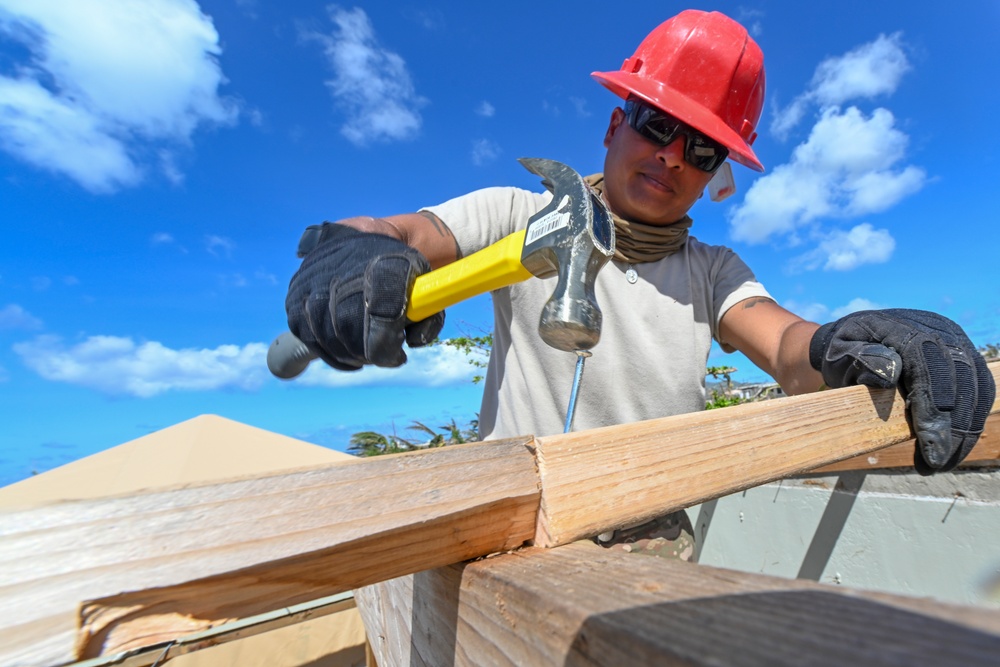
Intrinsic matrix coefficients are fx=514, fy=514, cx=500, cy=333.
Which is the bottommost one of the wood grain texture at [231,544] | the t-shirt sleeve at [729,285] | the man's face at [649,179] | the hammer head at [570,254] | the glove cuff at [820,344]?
the wood grain texture at [231,544]

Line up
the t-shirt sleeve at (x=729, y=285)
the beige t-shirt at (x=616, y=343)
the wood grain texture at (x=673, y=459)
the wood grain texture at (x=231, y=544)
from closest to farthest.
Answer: the wood grain texture at (x=231, y=544) < the wood grain texture at (x=673, y=459) < the beige t-shirt at (x=616, y=343) < the t-shirt sleeve at (x=729, y=285)

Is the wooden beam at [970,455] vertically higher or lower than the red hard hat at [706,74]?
lower

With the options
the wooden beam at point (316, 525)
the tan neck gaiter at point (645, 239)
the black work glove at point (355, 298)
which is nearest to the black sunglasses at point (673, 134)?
the tan neck gaiter at point (645, 239)

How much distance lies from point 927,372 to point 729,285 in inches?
42.4

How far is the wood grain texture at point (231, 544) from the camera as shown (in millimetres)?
504

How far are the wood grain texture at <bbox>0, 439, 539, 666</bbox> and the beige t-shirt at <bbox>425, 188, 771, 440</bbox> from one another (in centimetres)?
149

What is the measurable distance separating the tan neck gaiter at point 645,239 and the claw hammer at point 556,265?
0.87 m

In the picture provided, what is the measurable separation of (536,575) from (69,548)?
0.49 metres

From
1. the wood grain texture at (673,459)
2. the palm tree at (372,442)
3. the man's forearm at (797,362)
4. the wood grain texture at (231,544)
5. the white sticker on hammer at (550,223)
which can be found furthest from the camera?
the palm tree at (372,442)

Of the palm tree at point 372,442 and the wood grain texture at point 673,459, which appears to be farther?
the palm tree at point 372,442

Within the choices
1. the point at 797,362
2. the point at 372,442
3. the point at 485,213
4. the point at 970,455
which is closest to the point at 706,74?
the point at 485,213

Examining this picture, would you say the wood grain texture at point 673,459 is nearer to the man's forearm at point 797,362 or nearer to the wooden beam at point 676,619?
the wooden beam at point 676,619

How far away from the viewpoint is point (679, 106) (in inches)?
90.4

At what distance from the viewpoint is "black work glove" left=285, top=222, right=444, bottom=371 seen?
145cm
